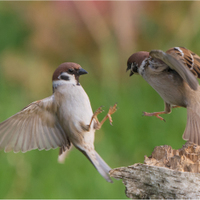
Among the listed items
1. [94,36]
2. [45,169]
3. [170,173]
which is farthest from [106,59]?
[170,173]

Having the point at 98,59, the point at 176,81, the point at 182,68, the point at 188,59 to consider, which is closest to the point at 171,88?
the point at 176,81

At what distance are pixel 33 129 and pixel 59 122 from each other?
16 centimetres

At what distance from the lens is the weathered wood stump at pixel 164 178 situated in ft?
5.89

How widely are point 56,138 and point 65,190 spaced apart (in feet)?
3.98

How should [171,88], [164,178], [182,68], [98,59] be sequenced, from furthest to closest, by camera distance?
1. [98,59]
2. [171,88]
3. [182,68]
4. [164,178]

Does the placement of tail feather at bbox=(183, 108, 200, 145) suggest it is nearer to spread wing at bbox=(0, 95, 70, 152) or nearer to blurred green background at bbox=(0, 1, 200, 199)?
spread wing at bbox=(0, 95, 70, 152)

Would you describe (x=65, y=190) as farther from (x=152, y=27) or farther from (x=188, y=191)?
(x=152, y=27)

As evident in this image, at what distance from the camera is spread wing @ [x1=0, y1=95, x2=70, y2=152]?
226cm

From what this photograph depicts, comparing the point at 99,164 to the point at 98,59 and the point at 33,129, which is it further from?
the point at 98,59

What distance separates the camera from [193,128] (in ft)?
7.47

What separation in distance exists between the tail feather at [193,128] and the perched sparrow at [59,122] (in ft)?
1.44

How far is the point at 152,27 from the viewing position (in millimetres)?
4695

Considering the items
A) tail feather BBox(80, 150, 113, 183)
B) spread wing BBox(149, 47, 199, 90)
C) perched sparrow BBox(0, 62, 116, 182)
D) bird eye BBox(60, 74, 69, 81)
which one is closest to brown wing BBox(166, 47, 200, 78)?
spread wing BBox(149, 47, 199, 90)

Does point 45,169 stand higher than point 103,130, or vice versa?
point 103,130
